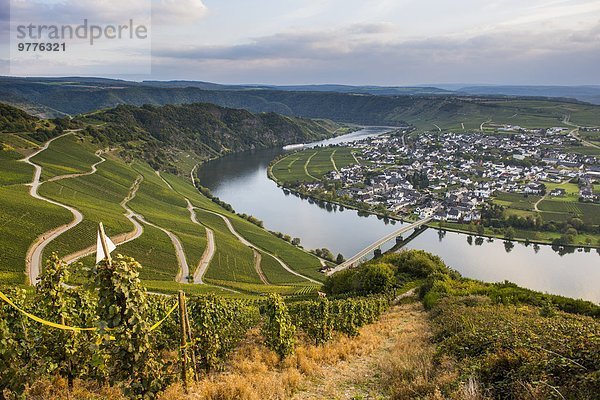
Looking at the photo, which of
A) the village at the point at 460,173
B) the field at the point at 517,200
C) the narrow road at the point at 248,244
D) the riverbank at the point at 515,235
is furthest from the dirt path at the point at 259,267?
the field at the point at 517,200

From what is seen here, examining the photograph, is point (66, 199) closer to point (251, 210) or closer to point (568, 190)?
point (251, 210)

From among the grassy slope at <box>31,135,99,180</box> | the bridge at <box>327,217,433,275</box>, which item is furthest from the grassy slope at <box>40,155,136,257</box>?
the bridge at <box>327,217,433,275</box>

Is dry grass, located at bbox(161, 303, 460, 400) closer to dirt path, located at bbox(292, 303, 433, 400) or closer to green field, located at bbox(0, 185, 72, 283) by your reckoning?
dirt path, located at bbox(292, 303, 433, 400)

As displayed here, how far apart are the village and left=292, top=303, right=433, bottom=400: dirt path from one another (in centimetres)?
8526

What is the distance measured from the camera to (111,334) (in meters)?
7.92

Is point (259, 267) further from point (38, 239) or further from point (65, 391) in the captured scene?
point (65, 391)

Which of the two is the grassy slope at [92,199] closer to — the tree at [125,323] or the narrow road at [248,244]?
the narrow road at [248,244]

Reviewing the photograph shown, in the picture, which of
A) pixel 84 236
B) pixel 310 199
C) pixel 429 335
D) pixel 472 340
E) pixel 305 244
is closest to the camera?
pixel 472 340

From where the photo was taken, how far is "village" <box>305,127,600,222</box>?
357 feet

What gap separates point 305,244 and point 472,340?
231 ft

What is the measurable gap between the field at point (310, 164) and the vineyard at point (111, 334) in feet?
400

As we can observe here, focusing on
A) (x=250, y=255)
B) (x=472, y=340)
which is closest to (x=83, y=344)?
(x=472, y=340)

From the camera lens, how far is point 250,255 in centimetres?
6625

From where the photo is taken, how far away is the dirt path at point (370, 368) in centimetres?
1039
